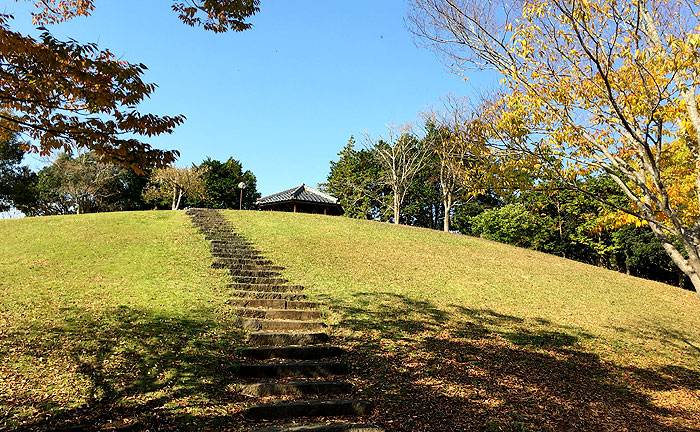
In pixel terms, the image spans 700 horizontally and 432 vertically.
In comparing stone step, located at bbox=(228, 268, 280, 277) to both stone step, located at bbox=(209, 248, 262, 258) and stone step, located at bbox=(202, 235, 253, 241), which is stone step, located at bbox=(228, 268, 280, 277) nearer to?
stone step, located at bbox=(209, 248, 262, 258)

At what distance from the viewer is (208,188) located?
157 ft

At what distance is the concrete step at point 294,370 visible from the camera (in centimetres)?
579

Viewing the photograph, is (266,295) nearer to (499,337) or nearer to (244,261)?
(244,261)

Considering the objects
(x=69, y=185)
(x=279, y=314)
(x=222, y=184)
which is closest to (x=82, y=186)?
(x=69, y=185)

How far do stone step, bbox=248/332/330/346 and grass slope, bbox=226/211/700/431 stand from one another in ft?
2.64

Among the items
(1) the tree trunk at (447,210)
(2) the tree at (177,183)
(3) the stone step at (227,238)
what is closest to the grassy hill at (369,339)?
(3) the stone step at (227,238)

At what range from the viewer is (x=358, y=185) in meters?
42.1

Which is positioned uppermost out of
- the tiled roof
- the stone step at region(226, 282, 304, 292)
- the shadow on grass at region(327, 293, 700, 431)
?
the tiled roof

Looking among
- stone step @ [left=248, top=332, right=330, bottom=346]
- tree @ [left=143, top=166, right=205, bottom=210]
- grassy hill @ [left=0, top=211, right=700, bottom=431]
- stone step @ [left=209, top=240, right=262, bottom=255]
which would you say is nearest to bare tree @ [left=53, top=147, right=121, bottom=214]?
tree @ [left=143, top=166, right=205, bottom=210]

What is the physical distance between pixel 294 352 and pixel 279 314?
1812 mm

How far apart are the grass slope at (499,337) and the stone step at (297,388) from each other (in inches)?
17.8

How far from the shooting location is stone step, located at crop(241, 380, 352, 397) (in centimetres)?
532

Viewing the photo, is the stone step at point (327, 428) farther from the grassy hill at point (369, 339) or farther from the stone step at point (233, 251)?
the stone step at point (233, 251)

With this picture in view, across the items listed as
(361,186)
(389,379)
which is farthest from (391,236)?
(361,186)
